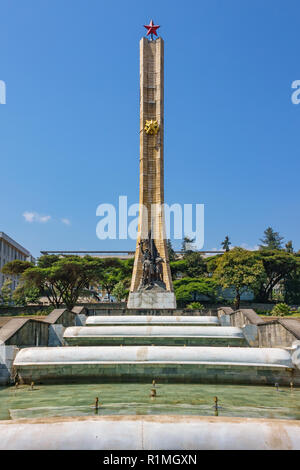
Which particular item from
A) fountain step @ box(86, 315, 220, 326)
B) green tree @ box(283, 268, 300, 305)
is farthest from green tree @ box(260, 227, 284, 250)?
fountain step @ box(86, 315, 220, 326)

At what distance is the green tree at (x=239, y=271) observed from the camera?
140 ft

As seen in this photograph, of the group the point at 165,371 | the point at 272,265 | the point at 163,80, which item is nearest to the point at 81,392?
the point at 165,371

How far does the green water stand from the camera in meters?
5.19

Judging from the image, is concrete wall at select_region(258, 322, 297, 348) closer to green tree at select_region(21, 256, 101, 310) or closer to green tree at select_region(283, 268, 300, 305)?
green tree at select_region(21, 256, 101, 310)

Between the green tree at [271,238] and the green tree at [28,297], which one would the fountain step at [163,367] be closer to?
the green tree at [28,297]

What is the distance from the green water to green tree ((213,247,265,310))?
35.0m

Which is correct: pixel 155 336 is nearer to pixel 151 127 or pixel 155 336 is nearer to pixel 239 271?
pixel 151 127

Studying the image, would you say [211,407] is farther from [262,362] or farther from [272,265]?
[272,265]

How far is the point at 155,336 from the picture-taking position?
1095cm

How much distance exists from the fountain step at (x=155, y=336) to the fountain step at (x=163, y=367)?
2.41m

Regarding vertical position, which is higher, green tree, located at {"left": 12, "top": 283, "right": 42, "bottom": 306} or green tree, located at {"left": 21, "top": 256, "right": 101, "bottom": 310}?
green tree, located at {"left": 21, "top": 256, "right": 101, "bottom": 310}

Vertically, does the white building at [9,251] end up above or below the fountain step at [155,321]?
above

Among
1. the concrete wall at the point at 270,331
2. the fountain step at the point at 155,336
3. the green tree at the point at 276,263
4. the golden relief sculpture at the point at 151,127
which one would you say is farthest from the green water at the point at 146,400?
the green tree at the point at 276,263

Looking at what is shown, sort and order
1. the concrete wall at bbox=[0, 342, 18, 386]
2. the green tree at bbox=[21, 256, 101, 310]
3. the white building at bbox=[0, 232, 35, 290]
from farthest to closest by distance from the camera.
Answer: the white building at bbox=[0, 232, 35, 290], the green tree at bbox=[21, 256, 101, 310], the concrete wall at bbox=[0, 342, 18, 386]
